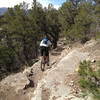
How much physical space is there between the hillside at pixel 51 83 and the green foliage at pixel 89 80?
2283mm

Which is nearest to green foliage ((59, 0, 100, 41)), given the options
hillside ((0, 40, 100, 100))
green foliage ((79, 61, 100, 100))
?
hillside ((0, 40, 100, 100))

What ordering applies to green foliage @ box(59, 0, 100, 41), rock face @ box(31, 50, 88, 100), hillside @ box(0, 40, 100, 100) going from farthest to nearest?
green foliage @ box(59, 0, 100, 41) < hillside @ box(0, 40, 100, 100) < rock face @ box(31, 50, 88, 100)

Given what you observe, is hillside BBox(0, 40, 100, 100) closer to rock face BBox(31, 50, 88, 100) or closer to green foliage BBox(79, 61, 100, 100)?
rock face BBox(31, 50, 88, 100)

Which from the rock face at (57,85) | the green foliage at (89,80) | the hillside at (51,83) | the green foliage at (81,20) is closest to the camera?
the green foliage at (89,80)

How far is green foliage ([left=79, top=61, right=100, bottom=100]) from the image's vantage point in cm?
527

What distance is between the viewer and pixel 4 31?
1244 inches

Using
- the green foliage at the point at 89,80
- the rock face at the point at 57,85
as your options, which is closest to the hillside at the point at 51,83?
the rock face at the point at 57,85

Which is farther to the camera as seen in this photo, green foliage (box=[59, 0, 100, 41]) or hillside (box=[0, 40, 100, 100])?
green foliage (box=[59, 0, 100, 41])

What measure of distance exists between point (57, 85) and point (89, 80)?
4.97 metres

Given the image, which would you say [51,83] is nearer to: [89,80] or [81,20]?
[89,80]

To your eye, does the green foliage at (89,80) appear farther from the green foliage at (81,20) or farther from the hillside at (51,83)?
the green foliage at (81,20)

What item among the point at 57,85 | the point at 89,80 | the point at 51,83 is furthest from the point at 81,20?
the point at 89,80

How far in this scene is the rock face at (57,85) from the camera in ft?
30.7

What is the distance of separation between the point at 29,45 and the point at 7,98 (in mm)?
20750
